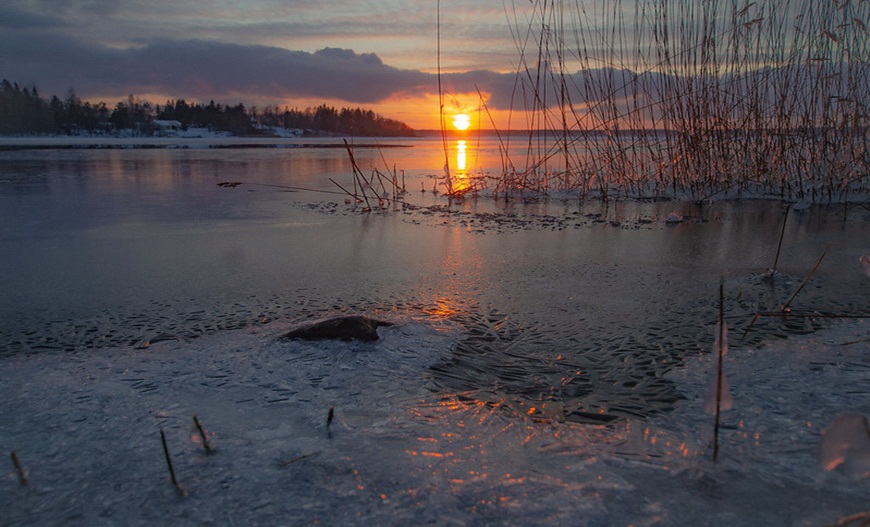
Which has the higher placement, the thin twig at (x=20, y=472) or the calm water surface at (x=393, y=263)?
the calm water surface at (x=393, y=263)

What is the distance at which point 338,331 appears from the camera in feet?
5.07

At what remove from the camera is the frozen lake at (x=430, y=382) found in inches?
34.0

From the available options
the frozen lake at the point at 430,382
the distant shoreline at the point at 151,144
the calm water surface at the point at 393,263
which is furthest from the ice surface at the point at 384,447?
the distant shoreline at the point at 151,144

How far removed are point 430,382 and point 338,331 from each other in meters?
0.38

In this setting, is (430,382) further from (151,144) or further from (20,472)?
(151,144)

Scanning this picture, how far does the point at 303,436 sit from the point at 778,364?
3.93 ft

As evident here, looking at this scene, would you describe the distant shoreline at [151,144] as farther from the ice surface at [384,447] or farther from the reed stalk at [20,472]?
the reed stalk at [20,472]

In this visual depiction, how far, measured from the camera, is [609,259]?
2586 mm

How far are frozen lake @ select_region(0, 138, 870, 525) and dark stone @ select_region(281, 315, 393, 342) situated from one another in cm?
5

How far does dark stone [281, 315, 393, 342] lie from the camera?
154 cm

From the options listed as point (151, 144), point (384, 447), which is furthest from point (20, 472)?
point (151, 144)

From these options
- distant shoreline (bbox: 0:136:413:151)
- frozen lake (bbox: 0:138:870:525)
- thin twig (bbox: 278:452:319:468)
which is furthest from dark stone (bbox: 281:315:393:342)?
distant shoreline (bbox: 0:136:413:151)

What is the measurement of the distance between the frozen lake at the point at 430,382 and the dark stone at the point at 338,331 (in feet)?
0.15

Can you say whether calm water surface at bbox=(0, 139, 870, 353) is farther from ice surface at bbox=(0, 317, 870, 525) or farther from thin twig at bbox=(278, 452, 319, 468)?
thin twig at bbox=(278, 452, 319, 468)
